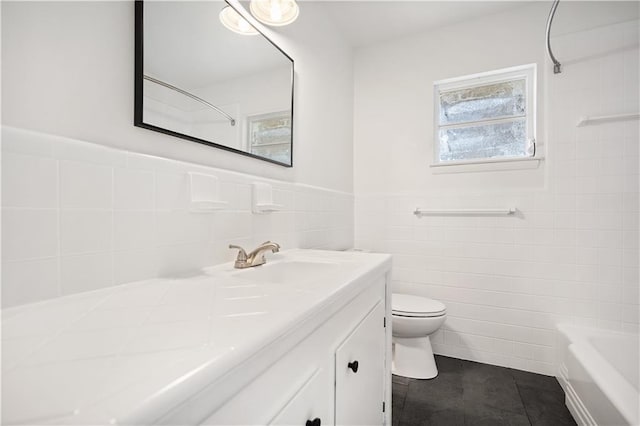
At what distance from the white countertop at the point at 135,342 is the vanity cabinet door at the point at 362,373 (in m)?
0.20

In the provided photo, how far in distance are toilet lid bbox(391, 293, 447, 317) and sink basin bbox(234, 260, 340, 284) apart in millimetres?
833

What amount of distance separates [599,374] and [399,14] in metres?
2.32

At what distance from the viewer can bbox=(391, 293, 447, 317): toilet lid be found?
5.77ft

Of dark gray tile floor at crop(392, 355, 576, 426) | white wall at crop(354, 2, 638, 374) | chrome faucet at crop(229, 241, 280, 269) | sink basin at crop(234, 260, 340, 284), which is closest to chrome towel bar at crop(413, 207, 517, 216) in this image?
white wall at crop(354, 2, 638, 374)

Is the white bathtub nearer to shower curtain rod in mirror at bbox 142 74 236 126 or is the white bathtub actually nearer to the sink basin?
the sink basin

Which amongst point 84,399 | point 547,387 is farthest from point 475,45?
point 84,399

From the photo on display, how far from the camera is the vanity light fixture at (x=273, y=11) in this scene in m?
1.31

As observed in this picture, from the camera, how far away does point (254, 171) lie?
4.48ft

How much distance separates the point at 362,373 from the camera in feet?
3.22

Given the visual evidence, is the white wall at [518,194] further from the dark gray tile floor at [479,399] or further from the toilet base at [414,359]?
the toilet base at [414,359]

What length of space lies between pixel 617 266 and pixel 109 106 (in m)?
2.56

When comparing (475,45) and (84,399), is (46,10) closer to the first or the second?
(84,399)

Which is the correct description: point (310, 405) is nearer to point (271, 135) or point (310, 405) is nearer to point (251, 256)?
point (251, 256)

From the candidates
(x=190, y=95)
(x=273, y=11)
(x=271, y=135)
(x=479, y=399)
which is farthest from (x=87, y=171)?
(x=479, y=399)
